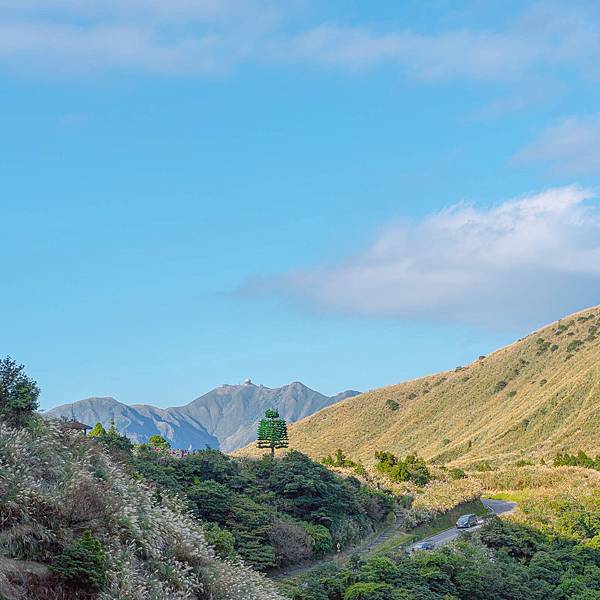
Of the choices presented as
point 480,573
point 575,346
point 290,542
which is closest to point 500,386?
point 575,346

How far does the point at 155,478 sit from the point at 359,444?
2476 inches

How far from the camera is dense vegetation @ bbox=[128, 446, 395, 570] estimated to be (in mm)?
22984

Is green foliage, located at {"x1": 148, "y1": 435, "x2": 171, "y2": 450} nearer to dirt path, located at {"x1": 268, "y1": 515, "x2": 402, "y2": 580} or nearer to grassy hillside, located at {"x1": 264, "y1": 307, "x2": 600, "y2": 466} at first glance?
dirt path, located at {"x1": 268, "y1": 515, "x2": 402, "y2": 580}

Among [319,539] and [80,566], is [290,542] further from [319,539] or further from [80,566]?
[80,566]

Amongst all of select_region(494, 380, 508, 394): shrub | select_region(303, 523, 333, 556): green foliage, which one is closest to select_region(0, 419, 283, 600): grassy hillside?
select_region(303, 523, 333, 556): green foliage

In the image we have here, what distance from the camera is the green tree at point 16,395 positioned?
50.2 feet

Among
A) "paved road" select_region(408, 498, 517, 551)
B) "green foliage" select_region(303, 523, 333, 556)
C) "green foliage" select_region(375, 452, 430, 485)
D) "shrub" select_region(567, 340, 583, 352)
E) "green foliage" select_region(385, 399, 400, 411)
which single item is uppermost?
"shrub" select_region(567, 340, 583, 352)

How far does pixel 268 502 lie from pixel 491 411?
197 feet

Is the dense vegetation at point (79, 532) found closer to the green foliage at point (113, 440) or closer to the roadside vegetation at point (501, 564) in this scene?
the roadside vegetation at point (501, 564)

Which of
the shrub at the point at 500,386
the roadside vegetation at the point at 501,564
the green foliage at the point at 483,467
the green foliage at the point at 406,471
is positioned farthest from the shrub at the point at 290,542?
the shrub at the point at 500,386

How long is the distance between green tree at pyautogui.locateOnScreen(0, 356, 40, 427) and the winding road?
9.73 metres

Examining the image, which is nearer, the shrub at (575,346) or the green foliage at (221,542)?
the green foliage at (221,542)

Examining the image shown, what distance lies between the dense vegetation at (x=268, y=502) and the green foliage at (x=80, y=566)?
778 cm

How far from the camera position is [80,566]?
1145cm
